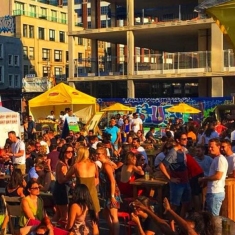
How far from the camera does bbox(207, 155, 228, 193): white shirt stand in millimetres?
9930

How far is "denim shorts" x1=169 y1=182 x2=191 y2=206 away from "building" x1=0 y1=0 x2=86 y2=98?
227 ft

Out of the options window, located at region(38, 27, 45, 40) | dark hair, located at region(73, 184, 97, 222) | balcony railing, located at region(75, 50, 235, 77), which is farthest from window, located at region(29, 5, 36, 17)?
dark hair, located at region(73, 184, 97, 222)

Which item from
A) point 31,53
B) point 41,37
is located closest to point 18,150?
point 31,53

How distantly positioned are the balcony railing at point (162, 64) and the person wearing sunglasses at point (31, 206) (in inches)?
1160

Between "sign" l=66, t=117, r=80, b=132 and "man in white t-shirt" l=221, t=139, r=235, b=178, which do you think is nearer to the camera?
"man in white t-shirt" l=221, t=139, r=235, b=178

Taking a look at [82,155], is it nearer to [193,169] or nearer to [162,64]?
[193,169]

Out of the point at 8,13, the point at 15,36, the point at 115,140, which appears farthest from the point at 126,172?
the point at 8,13

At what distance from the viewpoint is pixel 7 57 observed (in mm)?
76125

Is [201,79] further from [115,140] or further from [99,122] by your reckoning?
[115,140]

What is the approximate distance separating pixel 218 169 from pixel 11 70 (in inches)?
2717

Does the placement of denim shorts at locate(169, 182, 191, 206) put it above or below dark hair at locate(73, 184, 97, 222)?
below

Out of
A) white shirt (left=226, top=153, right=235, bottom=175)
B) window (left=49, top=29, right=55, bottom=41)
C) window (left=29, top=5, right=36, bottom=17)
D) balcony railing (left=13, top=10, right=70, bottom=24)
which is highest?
window (left=29, top=5, right=36, bottom=17)

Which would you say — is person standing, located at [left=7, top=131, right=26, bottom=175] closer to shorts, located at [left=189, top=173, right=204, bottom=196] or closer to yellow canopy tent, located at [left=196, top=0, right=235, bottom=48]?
shorts, located at [left=189, top=173, right=204, bottom=196]

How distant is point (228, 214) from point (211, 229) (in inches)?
170
